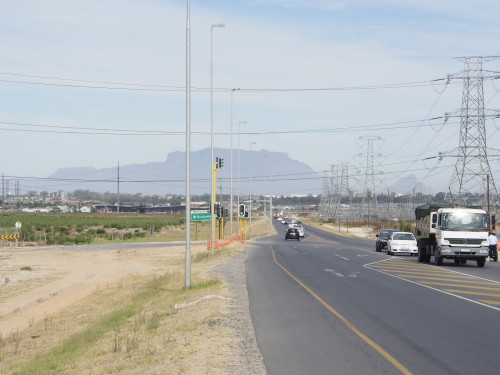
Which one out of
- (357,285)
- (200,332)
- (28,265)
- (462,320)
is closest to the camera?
(200,332)

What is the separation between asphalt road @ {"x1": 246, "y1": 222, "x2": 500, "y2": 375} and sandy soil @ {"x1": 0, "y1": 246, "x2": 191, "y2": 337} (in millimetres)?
8327

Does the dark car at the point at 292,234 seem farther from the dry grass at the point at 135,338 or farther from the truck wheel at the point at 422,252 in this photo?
the dry grass at the point at 135,338

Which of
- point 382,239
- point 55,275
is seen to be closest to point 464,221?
point 382,239

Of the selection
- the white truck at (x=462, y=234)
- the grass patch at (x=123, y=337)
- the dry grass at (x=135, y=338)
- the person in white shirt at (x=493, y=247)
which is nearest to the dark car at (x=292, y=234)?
the person in white shirt at (x=493, y=247)

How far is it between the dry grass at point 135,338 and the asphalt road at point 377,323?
953 mm

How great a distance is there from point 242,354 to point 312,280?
1493 cm

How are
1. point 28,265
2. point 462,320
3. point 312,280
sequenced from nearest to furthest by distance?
1. point 462,320
2. point 312,280
3. point 28,265

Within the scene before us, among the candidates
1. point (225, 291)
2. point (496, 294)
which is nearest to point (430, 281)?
point (496, 294)

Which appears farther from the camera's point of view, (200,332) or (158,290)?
(158,290)

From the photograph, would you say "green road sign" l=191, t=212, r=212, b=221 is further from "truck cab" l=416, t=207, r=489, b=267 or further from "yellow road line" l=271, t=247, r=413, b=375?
"yellow road line" l=271, t=247, r=413, b=375

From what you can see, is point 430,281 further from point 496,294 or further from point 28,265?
point 28,265

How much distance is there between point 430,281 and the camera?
25656 mm

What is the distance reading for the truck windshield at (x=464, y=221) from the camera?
32.9 meters

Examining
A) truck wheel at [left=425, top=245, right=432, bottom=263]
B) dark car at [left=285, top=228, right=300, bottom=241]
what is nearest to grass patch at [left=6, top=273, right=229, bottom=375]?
truck wheel at [left=425, top=245, right=432, bottom=263]
